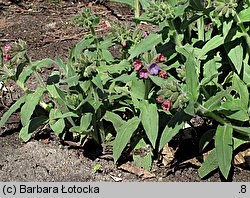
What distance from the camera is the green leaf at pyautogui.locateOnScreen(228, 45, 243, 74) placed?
345 cm

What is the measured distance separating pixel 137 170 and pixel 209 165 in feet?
1.83

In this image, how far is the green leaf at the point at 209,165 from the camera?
3.64 metres

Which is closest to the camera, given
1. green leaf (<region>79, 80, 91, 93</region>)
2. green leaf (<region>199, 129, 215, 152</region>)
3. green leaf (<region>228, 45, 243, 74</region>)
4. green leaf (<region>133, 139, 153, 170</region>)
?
green leaf (<region>228, 45, 243, 74</region>)

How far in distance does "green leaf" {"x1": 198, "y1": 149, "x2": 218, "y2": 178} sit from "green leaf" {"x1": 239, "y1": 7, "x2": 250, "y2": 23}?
35.4 inches

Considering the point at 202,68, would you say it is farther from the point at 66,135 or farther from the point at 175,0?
the point at 66,135

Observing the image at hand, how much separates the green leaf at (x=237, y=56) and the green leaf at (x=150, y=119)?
60cm

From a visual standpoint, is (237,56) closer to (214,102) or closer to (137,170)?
(214,102)

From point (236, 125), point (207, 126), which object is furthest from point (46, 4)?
point (236, 125)

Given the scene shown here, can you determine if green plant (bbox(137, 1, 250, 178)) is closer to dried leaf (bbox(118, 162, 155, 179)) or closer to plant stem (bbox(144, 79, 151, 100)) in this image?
plant stem (bbox(144, 79, 151, 100))

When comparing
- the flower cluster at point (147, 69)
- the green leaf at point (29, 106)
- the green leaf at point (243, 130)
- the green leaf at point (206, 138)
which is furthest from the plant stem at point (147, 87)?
the green leaf at point (29, 106)

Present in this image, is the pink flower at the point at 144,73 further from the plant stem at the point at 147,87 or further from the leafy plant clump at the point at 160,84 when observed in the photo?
the plant stem at the point at 147,87

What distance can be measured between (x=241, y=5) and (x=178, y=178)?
129 centimetres

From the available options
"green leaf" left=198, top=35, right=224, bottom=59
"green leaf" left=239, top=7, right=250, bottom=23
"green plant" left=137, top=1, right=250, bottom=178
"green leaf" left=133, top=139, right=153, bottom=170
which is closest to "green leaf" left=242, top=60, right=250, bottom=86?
"green plant" left=137, top=1, right=250, bottom=178

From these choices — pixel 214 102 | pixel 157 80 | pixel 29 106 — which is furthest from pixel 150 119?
Answer: pixel 29 106
